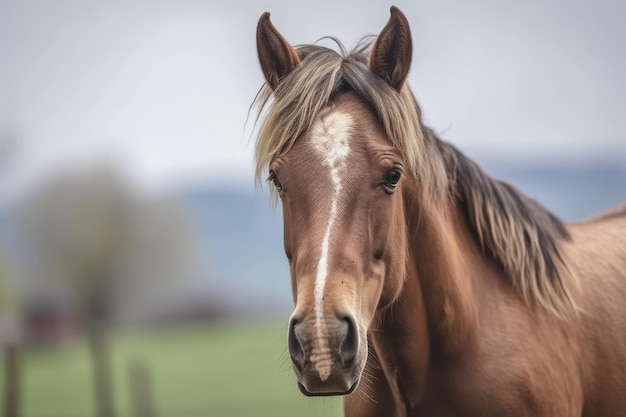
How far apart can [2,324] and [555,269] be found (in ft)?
208

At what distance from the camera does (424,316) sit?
4133 millimetres

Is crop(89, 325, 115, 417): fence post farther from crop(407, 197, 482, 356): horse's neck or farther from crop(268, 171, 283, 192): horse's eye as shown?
crop(268, 171, 283, 192): horse's eye

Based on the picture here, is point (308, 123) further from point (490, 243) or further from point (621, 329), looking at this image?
point (621, 329)

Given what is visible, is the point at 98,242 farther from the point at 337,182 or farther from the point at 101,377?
the point at 337,182

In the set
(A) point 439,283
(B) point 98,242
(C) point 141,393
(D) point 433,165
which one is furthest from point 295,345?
(B) point 98,242

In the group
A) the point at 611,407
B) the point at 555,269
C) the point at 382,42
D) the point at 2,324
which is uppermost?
the point at 2,324

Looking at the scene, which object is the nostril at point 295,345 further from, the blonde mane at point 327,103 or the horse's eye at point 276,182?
the blonde mane at point 327,103

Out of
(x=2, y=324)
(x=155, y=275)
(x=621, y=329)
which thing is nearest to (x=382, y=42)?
(x=621, y=329)

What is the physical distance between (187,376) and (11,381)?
22450mm

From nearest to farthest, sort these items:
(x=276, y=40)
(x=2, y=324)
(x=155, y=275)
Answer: (x=276, y=40) < (x=2, y=324) < (x=155, y=275)

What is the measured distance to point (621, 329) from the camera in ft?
15.1

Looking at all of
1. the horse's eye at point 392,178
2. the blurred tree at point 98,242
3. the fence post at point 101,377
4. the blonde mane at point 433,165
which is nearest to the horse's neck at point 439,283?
the blonde mane at point 433,165

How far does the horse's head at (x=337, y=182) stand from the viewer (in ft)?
10.7

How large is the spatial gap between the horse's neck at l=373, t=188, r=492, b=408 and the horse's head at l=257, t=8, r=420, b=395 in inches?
7.9
